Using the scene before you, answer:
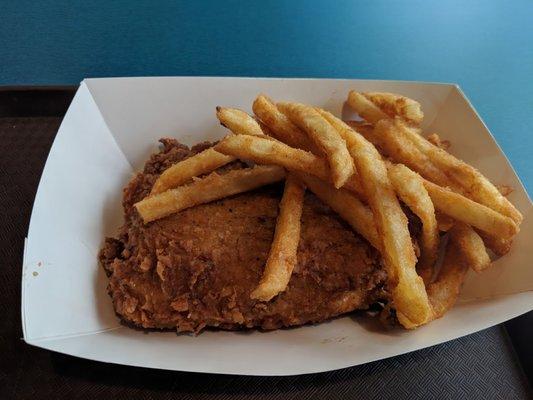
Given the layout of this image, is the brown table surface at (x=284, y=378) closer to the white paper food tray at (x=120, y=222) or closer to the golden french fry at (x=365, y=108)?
the white paper food tray at (x=120, y=222)

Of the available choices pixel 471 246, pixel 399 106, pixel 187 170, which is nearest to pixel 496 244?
pixel 471 246

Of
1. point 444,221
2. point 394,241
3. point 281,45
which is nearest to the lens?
point 394,241

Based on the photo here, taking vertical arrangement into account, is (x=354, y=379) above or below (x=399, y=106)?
below

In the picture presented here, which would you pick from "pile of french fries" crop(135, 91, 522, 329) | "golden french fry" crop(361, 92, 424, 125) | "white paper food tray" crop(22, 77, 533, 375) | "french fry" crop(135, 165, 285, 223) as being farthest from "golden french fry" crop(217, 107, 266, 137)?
"golden french fry" crop(361, 92, 424, 125)

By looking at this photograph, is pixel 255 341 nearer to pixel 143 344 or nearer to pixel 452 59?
pixel 143 344

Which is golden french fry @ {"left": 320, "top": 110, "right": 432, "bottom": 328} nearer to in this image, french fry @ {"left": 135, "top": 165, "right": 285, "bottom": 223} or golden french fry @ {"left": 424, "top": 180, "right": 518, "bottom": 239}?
golden french fry @ {"left": 424, "top": 180, "right": 518, "bottom": 239}

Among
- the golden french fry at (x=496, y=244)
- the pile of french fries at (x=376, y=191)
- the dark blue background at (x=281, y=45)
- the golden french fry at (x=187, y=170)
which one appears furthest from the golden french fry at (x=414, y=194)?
the dark blue background at (x=281, y=45)

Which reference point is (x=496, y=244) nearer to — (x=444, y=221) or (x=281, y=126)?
(x=444, y=221)

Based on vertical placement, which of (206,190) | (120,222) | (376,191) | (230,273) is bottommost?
(120,222)
